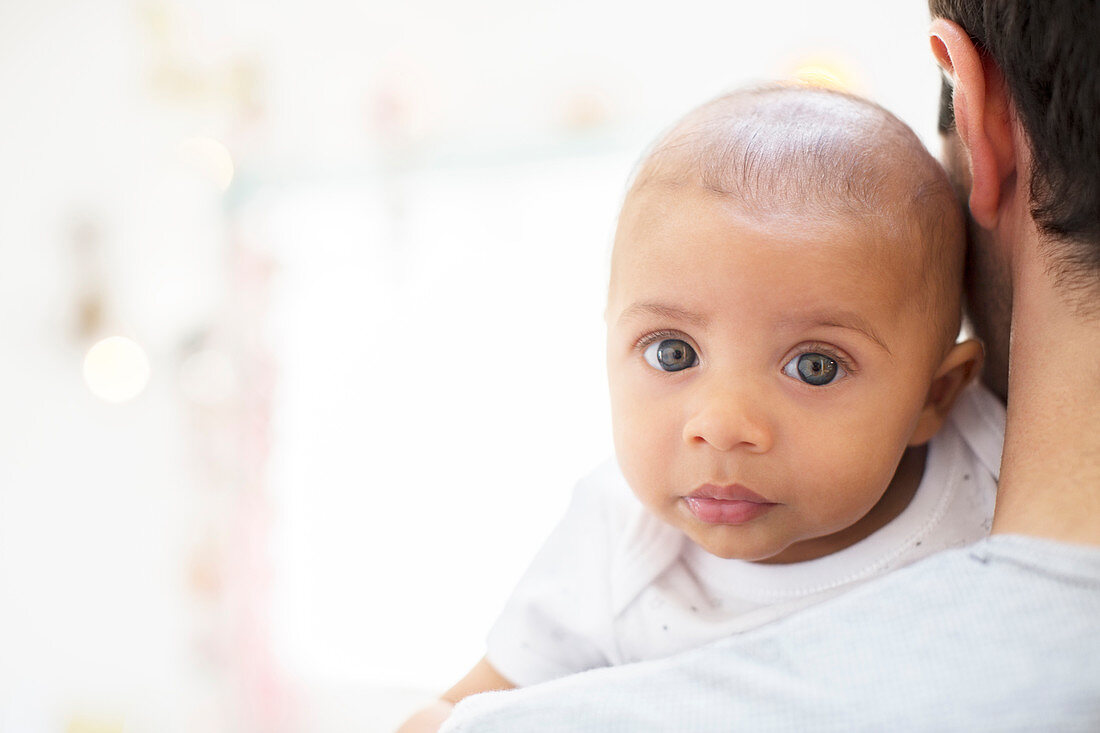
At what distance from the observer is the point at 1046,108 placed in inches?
26.6

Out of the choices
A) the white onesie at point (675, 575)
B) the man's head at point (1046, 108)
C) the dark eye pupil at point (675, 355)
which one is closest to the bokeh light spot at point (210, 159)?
→ the white onesie at point (675, 575)

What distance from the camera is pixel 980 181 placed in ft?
2.56

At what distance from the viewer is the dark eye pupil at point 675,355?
0.84m

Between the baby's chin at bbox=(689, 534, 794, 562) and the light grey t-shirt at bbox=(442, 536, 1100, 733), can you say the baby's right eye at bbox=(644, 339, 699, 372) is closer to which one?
the baby's chin at bbox=(689, 534, 794, 562)

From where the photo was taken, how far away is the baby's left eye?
2.67 feet

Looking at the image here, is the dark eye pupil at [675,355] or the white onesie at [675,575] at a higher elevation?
the dark eye pupil at [675,355]

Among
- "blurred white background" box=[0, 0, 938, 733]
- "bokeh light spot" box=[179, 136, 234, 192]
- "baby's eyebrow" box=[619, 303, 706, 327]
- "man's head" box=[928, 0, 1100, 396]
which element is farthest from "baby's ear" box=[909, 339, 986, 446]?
"bokeh light spot" box=[179, 136, 234, 192]

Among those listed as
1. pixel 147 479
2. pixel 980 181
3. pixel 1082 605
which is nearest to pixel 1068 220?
pixel 980 181

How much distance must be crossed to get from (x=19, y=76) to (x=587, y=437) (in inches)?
63.6

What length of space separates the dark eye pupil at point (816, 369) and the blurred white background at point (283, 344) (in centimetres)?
146

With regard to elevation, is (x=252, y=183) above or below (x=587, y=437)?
above

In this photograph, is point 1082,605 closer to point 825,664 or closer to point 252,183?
point 825,664

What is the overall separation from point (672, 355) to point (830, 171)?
19 cm

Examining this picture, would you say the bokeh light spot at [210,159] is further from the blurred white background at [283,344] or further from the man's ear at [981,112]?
the man's ear at [981,112]
